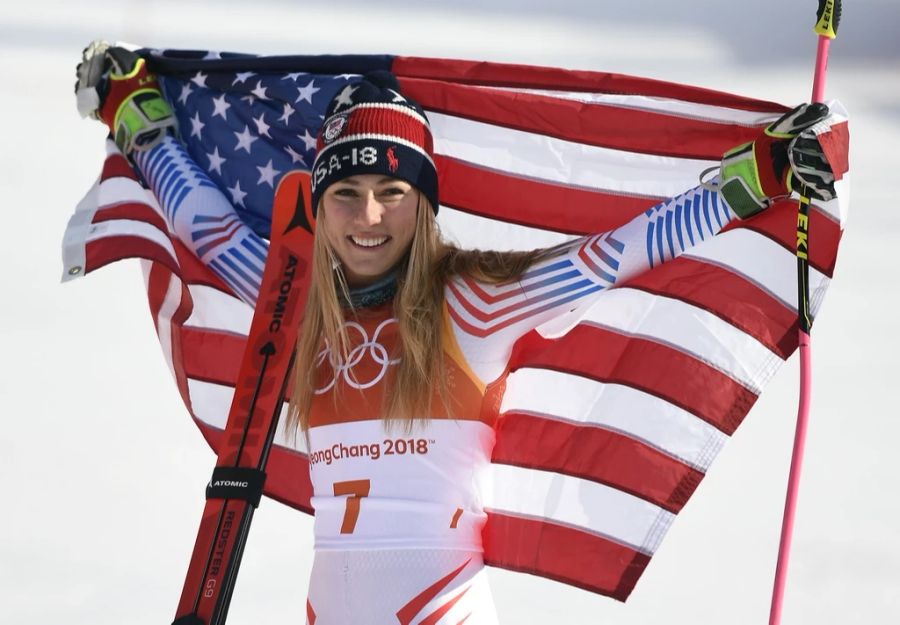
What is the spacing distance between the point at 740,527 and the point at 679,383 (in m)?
1.24

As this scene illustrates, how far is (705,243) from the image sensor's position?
2941 mm

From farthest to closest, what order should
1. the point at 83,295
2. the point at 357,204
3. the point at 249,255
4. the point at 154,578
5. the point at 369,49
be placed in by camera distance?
1. the point at 369,49
2. the point at 83,295
3. the point at 154,578
4. the point at 249,255
5. the point at 357,204

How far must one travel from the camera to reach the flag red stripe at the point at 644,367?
293 cm

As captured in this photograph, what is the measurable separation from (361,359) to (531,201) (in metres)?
0.65

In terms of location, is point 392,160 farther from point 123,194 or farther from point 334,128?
point 123,194

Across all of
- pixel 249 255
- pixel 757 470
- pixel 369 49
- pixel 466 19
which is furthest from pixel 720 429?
pixel 466 19

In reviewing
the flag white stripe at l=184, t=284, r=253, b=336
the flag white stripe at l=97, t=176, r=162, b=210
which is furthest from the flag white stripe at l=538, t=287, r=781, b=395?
the flag white stripe at l=97, t=176, r=162, b=210

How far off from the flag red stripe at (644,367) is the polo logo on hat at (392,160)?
1.33 ft

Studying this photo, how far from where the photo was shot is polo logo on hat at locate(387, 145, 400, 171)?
2.81 meters

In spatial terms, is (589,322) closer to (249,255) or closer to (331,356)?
(331,356)

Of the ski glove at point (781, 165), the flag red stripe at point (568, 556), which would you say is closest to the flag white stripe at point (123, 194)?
the flag red stripe at point (568, 556)

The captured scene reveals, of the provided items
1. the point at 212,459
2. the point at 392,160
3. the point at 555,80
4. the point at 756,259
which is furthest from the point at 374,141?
the point at 212,459

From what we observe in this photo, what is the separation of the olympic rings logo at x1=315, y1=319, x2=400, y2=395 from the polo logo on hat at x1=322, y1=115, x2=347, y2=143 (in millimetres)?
354

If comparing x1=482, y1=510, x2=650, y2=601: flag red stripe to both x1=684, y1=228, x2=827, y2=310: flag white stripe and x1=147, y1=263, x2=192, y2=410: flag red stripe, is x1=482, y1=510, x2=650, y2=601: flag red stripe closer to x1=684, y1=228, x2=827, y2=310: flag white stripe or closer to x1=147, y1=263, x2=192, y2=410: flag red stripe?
x1=684, y1=228, x2=827, y2=310: flag white stripe
